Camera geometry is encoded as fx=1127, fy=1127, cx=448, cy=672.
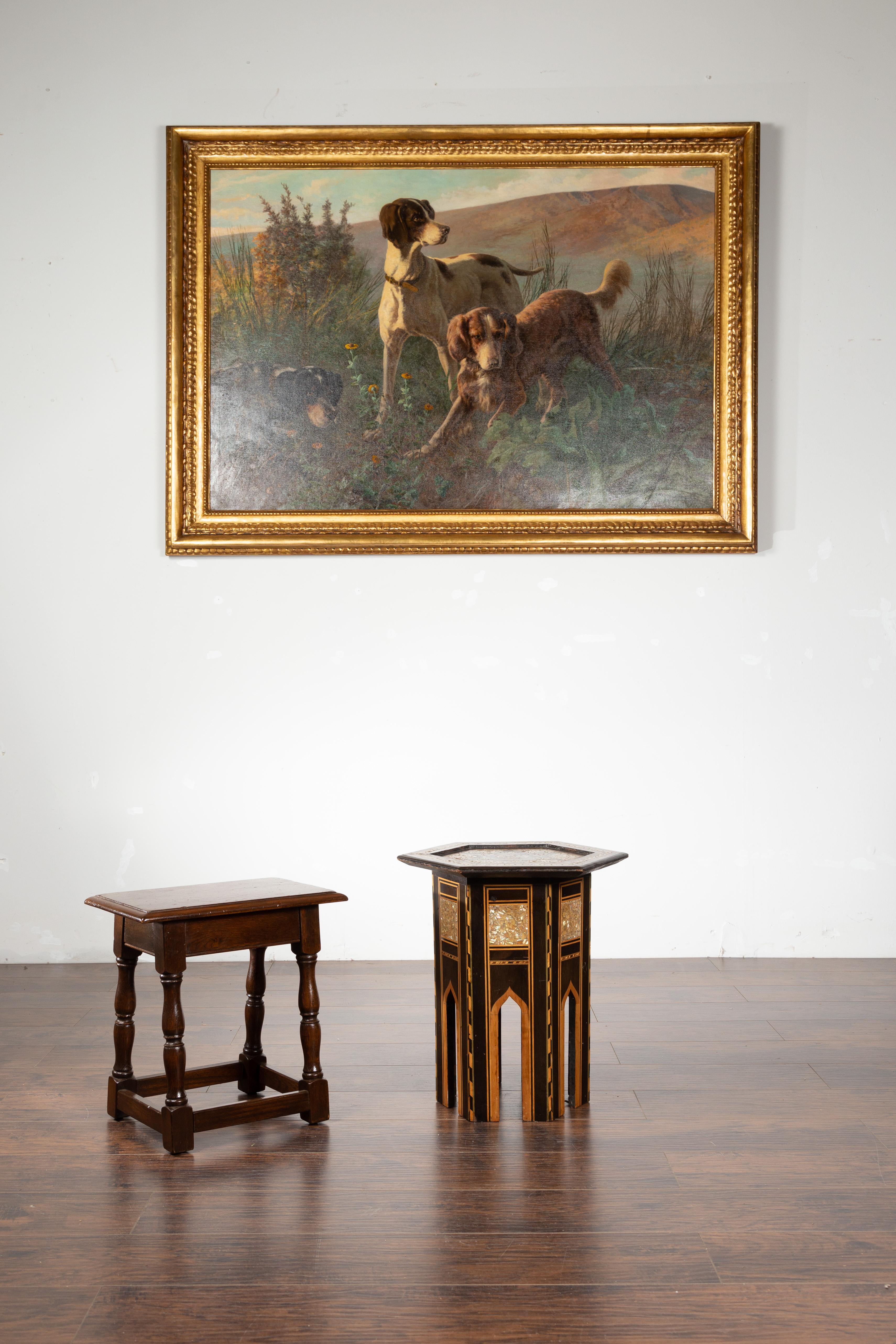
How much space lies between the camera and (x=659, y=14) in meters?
4.67

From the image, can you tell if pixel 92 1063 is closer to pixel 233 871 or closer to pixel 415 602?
pixel 233 871

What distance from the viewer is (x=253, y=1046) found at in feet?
10.2

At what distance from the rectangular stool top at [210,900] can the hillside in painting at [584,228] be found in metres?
2.86

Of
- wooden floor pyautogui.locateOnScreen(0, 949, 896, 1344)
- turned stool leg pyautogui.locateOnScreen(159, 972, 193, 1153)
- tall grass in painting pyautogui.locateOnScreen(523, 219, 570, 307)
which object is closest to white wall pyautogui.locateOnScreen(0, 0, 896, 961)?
tall grass in painting pyautogui.locateOnScreen(523, 219, 570, 307)

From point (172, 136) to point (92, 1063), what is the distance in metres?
3.60

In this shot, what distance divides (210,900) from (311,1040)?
454 millimetres

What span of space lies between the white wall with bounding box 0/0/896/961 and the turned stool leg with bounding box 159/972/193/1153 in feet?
6.43

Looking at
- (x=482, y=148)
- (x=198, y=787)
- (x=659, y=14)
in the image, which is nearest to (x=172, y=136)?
(x=482, y=148)

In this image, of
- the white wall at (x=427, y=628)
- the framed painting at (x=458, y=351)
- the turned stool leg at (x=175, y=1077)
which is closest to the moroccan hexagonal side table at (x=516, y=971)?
the turned stool leg at (x=175, y=1077)

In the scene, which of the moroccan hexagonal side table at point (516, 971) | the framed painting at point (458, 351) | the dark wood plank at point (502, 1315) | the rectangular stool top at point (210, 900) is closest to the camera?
the dark wood plank at point (502, 1315)

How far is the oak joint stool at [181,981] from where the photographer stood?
269cm

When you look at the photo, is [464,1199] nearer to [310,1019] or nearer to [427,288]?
[310,1019]

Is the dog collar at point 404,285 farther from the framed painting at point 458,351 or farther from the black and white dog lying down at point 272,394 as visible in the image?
the black and white dog lying down at point 272,394

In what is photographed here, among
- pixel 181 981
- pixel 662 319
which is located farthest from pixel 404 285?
pixel 181 981
